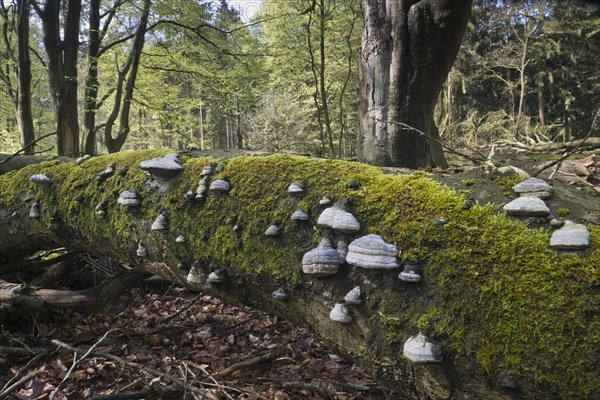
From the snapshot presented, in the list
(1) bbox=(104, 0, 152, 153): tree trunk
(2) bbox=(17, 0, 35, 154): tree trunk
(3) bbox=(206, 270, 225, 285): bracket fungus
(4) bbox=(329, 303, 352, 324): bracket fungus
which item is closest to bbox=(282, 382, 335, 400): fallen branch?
(3) bbox=(206, 270, 225, 285): bracket fungus

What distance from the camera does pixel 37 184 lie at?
11.4 ft

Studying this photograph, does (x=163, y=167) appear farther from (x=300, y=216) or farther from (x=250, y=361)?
(x=250, y=361)

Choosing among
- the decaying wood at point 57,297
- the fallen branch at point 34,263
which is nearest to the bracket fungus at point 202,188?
the decaying wood at point 57,297

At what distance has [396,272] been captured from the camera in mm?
1577

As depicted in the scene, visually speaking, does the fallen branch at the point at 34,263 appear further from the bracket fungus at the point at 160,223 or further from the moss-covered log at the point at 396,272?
the bracket fungus at the point at 160,223

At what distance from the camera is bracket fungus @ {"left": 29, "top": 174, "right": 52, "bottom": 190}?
10.8ft

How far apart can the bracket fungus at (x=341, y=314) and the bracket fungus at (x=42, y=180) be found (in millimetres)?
3014

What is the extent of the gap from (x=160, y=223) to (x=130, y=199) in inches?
13.7

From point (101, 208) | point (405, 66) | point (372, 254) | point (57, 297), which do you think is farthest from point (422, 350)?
point (57, 297)

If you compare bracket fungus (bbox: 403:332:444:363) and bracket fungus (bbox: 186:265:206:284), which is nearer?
bracket fungus (bbox: 403:332:444:363)

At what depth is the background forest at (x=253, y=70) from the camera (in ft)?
34.6

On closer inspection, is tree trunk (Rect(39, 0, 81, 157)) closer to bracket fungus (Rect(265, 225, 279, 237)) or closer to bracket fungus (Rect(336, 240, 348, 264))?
bracket fungus (Rect(265, 225, 279, 237))

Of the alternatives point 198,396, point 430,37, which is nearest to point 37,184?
point 198,396

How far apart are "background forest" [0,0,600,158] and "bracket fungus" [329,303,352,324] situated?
3.01 meters
